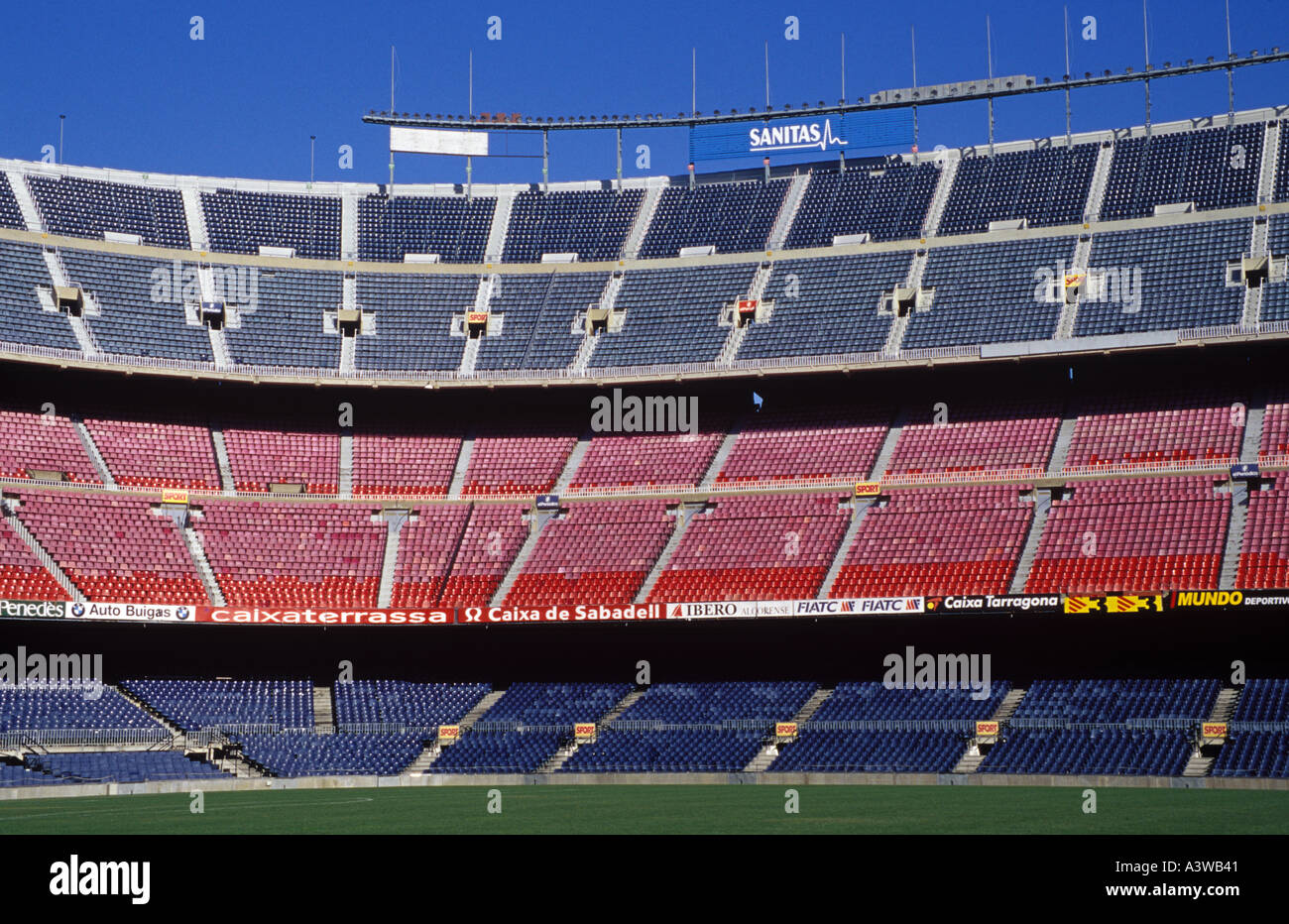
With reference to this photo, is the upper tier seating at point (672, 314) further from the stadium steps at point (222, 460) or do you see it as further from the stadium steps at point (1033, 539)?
the stadium steps at point (222, 460)

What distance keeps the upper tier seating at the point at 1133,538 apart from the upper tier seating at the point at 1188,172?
1476cm

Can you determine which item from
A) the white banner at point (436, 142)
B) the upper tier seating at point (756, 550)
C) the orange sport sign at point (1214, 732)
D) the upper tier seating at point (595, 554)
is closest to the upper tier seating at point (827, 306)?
the upper tier seating at point (756, 550)

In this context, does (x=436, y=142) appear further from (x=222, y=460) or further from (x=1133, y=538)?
(x=1133, y=538)

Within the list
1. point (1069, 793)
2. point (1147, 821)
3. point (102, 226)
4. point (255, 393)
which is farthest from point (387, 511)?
point (1147, 821)

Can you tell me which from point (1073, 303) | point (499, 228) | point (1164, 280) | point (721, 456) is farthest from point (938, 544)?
point (499, 228)

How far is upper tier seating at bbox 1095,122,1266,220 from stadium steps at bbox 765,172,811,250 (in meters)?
13.7

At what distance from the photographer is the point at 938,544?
49969mm

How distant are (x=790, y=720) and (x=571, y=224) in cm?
2988

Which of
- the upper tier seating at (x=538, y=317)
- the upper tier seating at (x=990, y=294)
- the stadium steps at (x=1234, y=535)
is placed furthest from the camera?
the upper tier seating at (x=538, y=317)

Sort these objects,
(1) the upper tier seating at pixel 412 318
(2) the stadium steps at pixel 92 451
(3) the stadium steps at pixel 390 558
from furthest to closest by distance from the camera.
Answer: (1) the upper tier seating at pixel 412 318, (2) the stadium steps at pixel 92 451, (3) the stadium steps at pixel 390 558

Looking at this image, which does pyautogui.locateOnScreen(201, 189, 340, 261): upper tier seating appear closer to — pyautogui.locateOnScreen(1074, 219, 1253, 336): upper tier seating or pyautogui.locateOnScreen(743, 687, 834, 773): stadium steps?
pyautogui.locateOnScreen(743, 687, 834, 773): stadium steps

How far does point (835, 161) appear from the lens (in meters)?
69.1

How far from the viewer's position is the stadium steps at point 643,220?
65.5m
